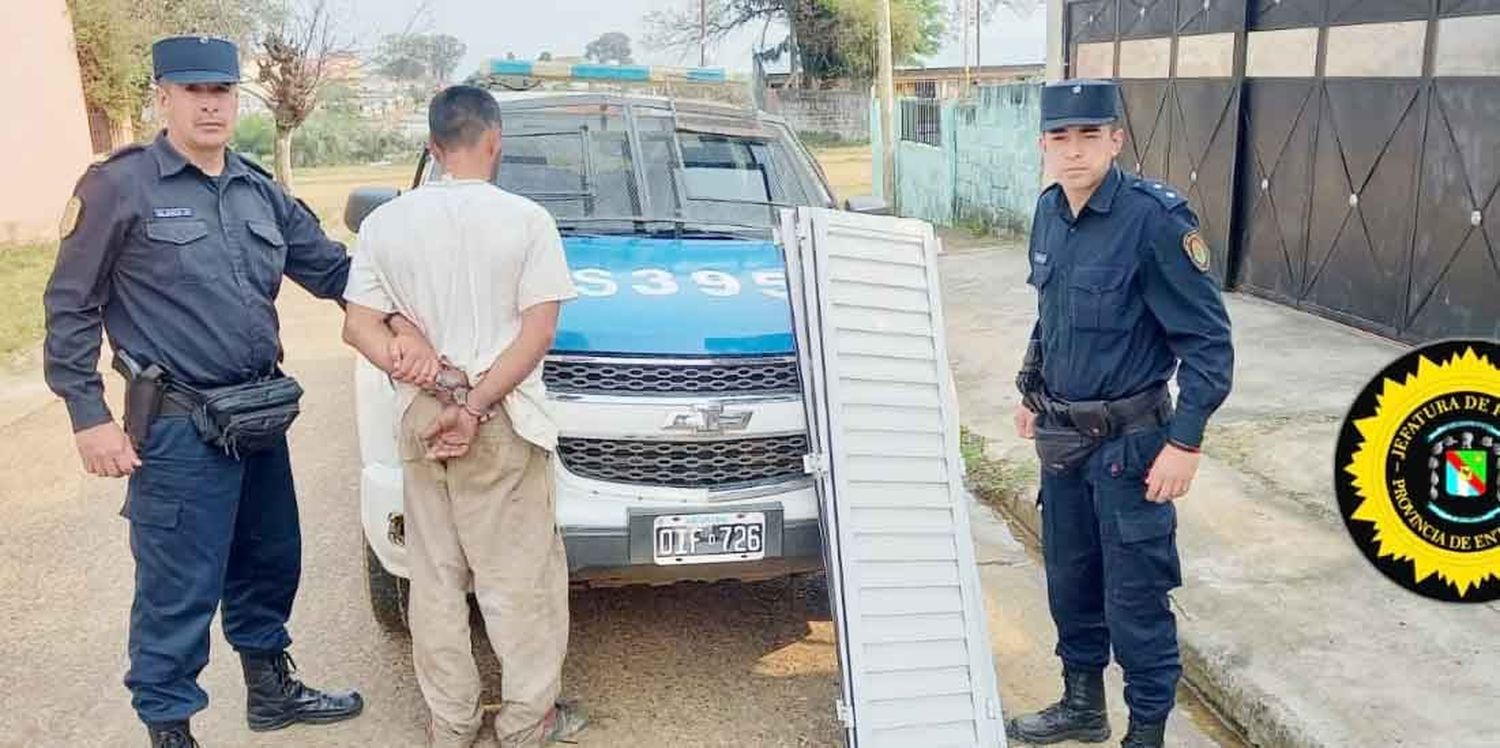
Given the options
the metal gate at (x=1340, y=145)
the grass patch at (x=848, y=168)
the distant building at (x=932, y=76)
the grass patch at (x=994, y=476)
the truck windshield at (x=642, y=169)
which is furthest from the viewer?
the distant building at (x=932, y=76)

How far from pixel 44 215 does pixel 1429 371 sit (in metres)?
18.5

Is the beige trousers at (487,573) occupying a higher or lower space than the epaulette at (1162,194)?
lower

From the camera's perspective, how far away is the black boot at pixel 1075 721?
3521mm

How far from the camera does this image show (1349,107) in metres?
8.45

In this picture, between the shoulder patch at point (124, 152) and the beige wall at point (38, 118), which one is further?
the beige wall at point (38, 118)

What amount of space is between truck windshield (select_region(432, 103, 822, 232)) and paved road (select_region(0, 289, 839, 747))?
150cm

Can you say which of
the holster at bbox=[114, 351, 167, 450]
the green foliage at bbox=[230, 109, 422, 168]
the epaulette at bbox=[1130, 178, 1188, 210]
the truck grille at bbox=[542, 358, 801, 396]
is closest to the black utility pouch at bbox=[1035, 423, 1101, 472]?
the epaulette at bbox=[1130, 178, 1188, 210]

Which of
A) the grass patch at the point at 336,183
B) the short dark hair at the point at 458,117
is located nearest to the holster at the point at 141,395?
the short dark hair at the point at 458,117

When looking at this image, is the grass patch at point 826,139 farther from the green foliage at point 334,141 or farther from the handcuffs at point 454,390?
the handcuffs at point 454,390

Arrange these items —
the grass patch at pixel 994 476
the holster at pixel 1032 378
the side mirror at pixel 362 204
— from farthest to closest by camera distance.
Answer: the grass patch at pixel 994 476
the side mirror at pixel 362 204
the holster at pixel 1032 378

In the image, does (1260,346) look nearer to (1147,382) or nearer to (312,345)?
(1147,382)

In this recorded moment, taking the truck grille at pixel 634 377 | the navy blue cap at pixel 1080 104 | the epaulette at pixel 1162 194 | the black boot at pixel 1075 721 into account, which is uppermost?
the navy blue cap at pixel 1080 104

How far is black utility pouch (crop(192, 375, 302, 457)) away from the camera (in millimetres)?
3156

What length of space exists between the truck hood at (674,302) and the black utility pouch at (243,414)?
80 cm
